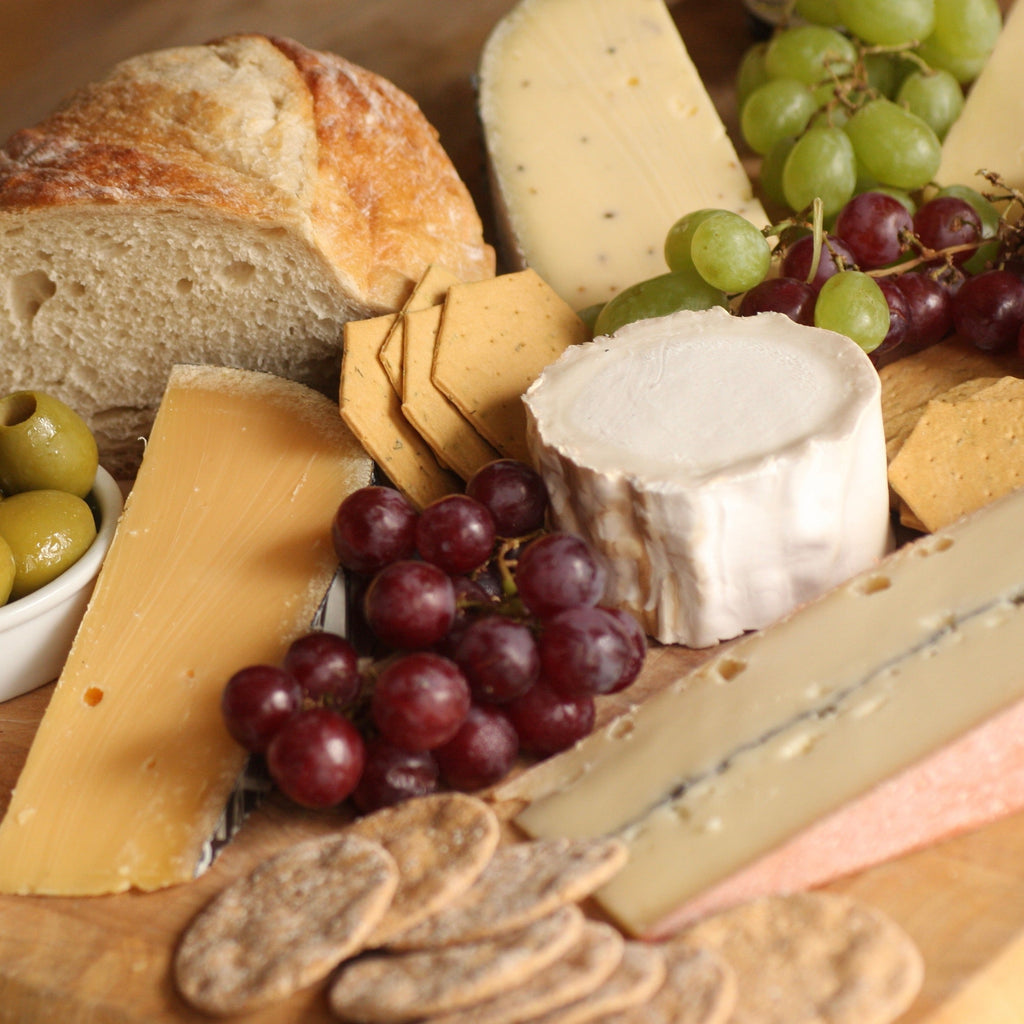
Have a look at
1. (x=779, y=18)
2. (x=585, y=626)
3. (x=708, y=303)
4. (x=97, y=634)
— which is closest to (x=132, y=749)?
(x=97, y=634)

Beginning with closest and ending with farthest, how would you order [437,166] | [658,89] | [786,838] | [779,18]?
[786,838] → [437,166] → [658,89] → [779,18]

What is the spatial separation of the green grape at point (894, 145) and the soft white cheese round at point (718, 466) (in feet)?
2.06

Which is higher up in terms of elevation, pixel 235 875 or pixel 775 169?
pixel 235 875

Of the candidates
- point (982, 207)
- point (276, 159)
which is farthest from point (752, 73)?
point (276, 159)

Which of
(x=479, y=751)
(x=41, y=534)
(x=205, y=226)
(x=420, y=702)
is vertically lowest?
(x=479, y=751)

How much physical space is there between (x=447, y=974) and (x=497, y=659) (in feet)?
1.12

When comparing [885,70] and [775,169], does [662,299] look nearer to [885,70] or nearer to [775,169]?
[775,169]

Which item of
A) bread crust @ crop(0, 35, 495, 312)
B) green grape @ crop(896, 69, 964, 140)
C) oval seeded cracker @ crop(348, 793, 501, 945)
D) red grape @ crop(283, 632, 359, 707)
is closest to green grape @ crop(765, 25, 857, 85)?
green grape @ crop(896, 69, 964, 140)

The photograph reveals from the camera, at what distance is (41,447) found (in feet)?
4.85

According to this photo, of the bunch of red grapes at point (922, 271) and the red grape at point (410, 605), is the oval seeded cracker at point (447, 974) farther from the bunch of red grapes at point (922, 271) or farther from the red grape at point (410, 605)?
the bunch of red grapes at point (922, 271)

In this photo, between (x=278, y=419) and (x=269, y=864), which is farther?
(x=278, y=419)

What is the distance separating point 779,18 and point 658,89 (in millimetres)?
516

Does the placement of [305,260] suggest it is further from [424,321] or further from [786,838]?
[786,838]

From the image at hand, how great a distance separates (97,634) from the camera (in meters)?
1.37
